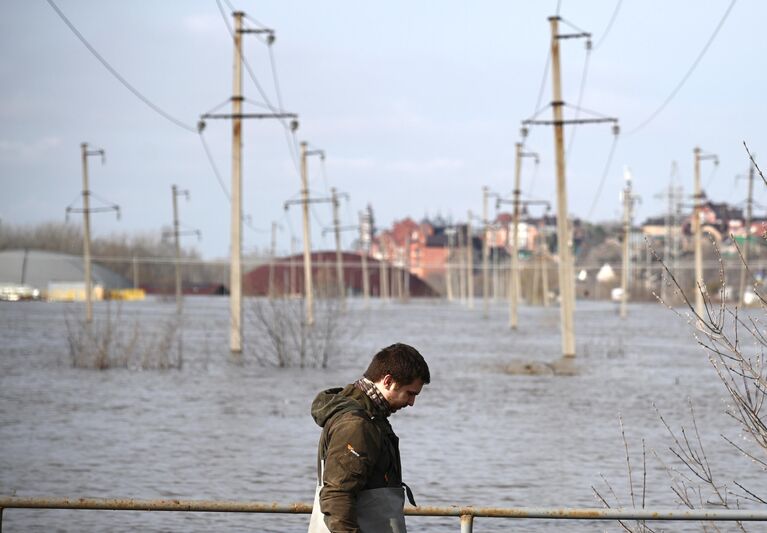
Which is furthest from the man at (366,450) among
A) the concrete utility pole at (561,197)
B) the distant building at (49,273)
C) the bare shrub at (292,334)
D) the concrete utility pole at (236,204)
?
the distant building at (49,273)

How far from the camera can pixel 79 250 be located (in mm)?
140875

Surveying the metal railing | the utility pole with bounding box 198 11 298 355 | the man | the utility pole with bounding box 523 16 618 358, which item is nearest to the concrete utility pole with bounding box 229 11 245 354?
the utility pole with bounding box 198 11 298 355

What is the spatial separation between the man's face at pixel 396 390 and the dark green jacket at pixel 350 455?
0.07 metres

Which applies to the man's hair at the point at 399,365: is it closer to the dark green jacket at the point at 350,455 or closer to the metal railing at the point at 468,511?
the dark green jacket at the point at 350,455

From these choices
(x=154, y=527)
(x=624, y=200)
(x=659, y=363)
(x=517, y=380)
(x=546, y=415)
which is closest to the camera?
(x=154, y=527)

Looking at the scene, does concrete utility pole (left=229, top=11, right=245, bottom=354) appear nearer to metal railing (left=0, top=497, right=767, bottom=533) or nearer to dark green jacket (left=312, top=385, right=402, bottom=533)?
metal railing (left=0, top=497, right=767, bottom=533)

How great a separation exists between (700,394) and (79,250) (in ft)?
382

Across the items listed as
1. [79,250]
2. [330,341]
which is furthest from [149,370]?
[79,250]

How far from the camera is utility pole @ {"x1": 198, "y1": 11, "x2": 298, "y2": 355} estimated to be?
36.9 metres

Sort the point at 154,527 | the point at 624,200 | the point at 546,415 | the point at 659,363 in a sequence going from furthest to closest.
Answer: the point at 624,200 → the point at 659,363 → the point at 546,415 → the point at 154,527

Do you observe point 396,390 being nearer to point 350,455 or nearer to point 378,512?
point 350,455

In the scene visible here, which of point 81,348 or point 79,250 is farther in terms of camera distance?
point 79,250

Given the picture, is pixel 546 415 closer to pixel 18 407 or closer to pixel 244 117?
pixel 18 407

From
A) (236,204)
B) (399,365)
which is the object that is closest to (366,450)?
(399,365)
